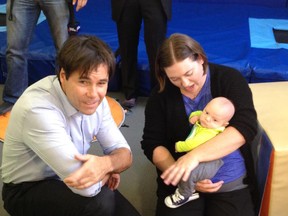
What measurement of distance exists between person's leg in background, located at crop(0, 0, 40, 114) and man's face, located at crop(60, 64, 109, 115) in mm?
1297

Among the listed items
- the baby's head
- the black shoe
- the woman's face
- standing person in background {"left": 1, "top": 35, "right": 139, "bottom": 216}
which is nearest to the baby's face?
the baby's head

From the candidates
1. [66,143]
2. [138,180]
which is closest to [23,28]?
[138,180]

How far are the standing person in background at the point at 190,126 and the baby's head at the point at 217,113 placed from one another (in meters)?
0.05

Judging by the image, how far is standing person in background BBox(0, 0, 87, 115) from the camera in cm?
227

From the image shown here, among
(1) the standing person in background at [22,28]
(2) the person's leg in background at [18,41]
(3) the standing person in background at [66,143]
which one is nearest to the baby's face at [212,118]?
(3) the standing person in background at [66,143]

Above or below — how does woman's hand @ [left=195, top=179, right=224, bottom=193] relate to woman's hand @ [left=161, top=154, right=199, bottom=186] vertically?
below

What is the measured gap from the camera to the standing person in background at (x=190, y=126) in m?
1.30

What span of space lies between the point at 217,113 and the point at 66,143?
519mm

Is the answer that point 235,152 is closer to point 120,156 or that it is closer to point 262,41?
point 120,156

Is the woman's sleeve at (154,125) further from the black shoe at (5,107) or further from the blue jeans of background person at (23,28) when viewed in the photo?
the black shoe at (5,107)

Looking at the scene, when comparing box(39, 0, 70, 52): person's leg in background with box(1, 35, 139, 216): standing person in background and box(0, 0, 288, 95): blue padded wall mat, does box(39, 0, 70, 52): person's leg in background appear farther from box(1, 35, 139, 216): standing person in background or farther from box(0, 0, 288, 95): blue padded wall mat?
box(1, 35, 139, 216): standing person in background

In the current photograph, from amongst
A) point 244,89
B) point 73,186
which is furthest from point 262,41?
point 73,186

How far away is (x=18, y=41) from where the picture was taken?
238 cm

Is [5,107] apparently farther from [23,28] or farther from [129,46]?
[129,46]
